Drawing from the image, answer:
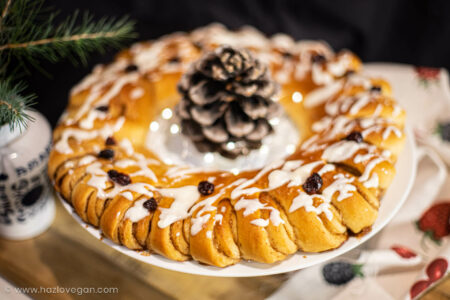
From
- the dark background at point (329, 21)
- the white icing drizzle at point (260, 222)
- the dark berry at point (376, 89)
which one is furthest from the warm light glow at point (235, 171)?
the dark background at point (329, 21)

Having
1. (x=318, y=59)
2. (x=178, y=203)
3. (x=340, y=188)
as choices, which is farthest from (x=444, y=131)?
(x=178, y=203)

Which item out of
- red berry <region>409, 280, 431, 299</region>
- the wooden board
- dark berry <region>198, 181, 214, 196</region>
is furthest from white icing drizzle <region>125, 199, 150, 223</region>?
red berry <region>409, 280, 431, 299</region>

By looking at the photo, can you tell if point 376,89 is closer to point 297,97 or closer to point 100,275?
point 297,97

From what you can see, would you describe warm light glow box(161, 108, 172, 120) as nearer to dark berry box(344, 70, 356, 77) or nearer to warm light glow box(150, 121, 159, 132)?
warm light glow box(150, 121, 159, 132)

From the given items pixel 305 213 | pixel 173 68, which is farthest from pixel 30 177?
pixel 305 213

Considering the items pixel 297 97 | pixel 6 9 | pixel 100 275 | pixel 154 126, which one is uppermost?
pixel 6 9

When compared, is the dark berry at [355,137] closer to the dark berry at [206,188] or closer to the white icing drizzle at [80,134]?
the dark berry at [206,188]
